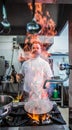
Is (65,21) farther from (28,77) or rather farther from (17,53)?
(17,53)

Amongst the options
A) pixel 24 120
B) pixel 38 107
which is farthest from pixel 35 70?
pixel 24 120

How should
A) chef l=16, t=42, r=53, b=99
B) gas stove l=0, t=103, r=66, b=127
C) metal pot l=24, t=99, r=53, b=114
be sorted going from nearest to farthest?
gas stove l=0, t=103, r=66, b=127 < metal pot l=24, t=99, r=53, b=114 < chef l=16, t=42, r=53, b=99

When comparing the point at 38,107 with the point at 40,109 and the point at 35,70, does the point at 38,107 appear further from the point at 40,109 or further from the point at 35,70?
the point at 35,70

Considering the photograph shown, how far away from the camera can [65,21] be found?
4.40 ft

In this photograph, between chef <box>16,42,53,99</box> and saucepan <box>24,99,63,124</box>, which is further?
chef <box>16,42,53,99</box>

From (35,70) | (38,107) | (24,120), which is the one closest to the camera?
(24,120)

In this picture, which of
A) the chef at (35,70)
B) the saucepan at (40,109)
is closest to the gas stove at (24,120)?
the saucepan at (40,109)

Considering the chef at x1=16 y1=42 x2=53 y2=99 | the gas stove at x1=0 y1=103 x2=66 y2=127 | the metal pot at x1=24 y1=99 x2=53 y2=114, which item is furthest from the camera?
the chef at x1=16 y1=42 x2=53 y2=99

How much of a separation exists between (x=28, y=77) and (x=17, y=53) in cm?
206

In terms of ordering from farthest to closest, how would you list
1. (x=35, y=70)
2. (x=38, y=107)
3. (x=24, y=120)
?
1. (x=35, y=70)
2. (x=38, y=107)
3. (x=24, y=120)

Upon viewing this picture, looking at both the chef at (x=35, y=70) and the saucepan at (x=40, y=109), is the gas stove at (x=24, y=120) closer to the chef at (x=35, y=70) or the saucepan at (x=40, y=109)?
the saucepan at (x=40, y=109)

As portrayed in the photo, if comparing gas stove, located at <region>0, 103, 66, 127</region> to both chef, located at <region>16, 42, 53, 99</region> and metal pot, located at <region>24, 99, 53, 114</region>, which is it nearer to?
metal pot, located at <region>24, 99, 53, 114</region>

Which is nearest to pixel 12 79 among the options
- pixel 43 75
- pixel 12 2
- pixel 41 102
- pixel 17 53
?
pixel 17 53

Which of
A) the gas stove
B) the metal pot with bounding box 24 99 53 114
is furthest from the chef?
the gas stove
